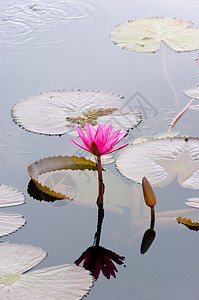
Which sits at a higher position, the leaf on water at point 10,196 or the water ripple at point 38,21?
the water ripple at point 38,21

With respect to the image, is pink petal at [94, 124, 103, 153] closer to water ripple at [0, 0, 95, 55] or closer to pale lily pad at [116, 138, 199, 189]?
pale lily pad at [116, 138, 199, 189]

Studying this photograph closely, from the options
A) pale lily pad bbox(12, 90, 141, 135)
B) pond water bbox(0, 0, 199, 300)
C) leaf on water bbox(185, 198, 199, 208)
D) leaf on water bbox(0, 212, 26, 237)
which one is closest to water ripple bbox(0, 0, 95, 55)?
pond water bbox(0, 0, 199, 300)

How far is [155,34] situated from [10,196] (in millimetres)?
2026

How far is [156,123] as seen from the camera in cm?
241

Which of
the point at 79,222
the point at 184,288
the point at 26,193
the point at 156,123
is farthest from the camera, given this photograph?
the point at 156,123

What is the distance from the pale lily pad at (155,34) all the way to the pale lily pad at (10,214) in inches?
67.5

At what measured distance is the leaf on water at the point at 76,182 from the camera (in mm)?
1897

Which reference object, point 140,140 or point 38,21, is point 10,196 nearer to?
point 140,140

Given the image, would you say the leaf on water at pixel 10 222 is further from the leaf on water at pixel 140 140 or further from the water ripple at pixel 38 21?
the water ripple at pixel 38 21

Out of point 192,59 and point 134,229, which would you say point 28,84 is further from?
point 134,229

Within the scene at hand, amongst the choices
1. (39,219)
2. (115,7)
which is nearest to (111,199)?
(39,219)

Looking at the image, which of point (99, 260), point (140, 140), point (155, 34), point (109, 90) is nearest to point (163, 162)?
point (140, 140)

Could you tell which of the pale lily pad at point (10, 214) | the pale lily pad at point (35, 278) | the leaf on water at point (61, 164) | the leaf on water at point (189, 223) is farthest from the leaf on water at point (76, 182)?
the pale lily pad at point (35, 278)

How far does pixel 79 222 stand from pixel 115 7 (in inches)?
107
